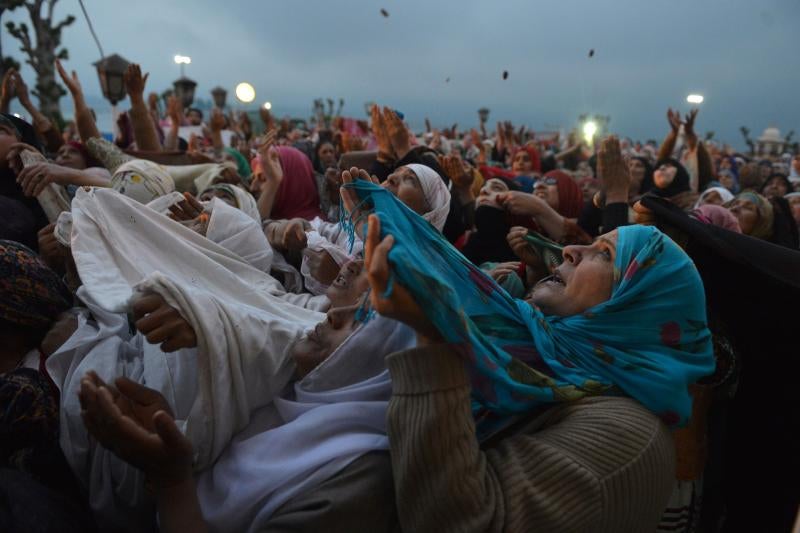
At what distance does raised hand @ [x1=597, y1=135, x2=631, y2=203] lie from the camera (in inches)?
107

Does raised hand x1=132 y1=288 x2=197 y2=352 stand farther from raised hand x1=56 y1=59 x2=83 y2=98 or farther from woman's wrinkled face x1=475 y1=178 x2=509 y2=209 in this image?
raised hand x1=56 y1=59 x2=83 y2=98

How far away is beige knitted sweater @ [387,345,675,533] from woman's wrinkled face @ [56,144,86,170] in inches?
154

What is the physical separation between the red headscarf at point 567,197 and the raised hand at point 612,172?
1.19m

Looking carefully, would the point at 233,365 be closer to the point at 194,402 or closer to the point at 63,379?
the point at 194,402

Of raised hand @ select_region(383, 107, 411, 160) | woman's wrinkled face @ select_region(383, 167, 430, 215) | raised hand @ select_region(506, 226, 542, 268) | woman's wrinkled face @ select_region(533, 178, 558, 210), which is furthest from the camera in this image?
raised hand @ select_region(383, 107, 411, 160)

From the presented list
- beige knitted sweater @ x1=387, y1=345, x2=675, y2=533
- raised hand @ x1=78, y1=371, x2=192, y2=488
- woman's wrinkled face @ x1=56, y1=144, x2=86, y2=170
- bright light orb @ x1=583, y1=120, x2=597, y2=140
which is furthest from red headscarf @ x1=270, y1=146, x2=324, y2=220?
bright light orb @ x1=583, y1=120, x2=597, y2=140

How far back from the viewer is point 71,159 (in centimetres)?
393

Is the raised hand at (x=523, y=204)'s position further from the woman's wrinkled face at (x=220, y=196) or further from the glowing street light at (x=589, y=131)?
the glowing street light at (x=589, y=131)

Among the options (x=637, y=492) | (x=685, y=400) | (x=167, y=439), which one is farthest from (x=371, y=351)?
(x=685, y=400)

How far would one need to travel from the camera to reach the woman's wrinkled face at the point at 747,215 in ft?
11.7

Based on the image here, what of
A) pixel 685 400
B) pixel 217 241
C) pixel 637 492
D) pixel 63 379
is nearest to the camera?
pixel 637 492

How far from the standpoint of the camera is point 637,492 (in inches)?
48.5

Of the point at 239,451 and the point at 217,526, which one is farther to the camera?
the point at 239,451

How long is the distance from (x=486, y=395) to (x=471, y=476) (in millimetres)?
224
